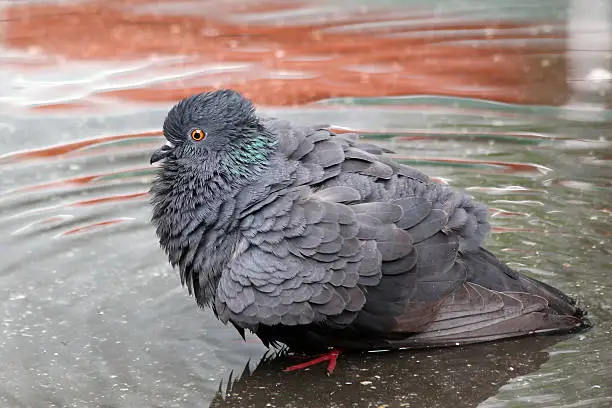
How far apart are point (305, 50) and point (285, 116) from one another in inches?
82.0

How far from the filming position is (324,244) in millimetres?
5367

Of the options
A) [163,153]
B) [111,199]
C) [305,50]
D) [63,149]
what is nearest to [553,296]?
[163,153]

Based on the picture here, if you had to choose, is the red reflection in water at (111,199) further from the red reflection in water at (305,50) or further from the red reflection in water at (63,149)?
the red reflection in water at (305,50)

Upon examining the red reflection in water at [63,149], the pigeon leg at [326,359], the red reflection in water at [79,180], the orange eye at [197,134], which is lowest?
the pigeon leg at [326,359]

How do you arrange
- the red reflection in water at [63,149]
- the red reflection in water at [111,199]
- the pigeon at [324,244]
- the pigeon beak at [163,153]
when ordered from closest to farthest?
the pigeon at [324,244]
the pigeon beak at [163,153]
the red reflection in water at [111,199]
the red reflection in water at [63,149]

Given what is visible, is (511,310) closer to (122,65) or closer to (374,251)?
(374,251)

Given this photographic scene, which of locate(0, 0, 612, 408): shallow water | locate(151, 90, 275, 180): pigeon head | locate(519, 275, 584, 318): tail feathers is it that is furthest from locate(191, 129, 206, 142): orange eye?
locate(519, 275, 584, 318): tail feathers

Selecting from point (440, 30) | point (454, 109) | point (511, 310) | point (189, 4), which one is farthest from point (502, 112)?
point (189, 4)

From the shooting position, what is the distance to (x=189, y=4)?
41.3ft

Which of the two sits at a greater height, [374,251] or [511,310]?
[374,251]

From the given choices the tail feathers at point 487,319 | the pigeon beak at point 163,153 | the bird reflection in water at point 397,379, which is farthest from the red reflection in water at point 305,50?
the bird reflection in water at point 397,379

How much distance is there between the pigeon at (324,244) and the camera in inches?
211

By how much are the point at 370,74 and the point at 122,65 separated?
100 inches

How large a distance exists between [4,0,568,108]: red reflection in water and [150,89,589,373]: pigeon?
3.83 meters
